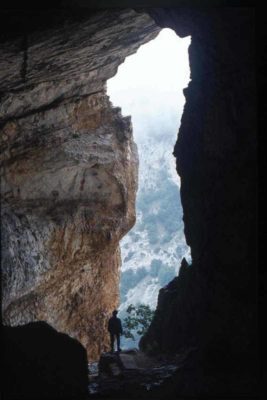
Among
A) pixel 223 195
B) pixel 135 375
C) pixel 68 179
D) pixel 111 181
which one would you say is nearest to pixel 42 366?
pixel 135 375

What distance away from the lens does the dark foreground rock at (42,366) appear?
9984 mm

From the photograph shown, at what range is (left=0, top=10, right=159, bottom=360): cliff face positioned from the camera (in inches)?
556

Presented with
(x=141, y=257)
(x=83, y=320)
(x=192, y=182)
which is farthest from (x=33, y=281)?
(x=141, y=257)

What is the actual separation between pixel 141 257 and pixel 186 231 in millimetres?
68875

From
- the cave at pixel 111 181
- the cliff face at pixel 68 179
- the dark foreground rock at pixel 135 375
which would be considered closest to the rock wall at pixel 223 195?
the cave at pixel 111 181

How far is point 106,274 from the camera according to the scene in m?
21.3

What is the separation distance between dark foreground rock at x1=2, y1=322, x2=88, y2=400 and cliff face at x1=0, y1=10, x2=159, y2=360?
11.2 feet

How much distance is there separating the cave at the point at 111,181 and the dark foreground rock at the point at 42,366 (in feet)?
7.07

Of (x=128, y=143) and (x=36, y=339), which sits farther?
(x=128, y=143)

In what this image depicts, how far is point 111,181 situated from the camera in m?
19.2

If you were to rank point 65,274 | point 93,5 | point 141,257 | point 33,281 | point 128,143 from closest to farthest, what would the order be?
point 93,5 → point 33,281 → point 65,274 → point 128,143 → point 141,257

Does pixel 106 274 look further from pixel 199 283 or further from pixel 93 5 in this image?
pixel 93 5

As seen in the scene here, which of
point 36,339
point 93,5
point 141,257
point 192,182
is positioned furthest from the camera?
point 141,257

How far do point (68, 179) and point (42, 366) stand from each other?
8794mm
